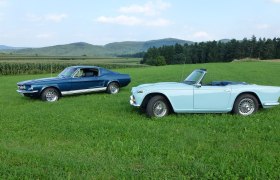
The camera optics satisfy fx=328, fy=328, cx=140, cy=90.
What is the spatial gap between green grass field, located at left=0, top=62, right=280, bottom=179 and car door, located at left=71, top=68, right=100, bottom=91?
406cm

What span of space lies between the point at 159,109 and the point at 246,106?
8.13 feet

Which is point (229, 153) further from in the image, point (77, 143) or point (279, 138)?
point (77, 143)

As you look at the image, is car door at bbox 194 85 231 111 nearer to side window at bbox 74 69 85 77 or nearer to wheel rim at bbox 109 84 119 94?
side window at bbox 74 69 85 77

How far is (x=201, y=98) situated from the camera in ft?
29.2

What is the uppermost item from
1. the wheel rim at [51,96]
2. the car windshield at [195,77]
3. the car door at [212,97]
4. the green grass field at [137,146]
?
the car windshield at [195,77]

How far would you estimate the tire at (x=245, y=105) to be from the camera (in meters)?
9.14

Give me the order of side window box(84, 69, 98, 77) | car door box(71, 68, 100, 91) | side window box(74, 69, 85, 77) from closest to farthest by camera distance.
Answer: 1. car door box(71, 68, 100, 91)
2. side window box(74, 69, 85, 77)
3. side window box(84, 69, 98, 77)

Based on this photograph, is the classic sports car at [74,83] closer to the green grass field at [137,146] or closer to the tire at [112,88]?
the tire at [112,88]

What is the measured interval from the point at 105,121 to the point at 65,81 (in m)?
5.64

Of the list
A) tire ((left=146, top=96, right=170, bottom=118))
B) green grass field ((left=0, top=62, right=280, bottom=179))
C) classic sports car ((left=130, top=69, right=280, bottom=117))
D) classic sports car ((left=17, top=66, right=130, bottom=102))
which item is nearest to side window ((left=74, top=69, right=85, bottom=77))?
classic sports car ((left=17, top=66, right=130, bottom=102))

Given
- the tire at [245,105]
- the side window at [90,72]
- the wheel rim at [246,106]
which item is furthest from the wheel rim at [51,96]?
the wheel rim at [246,106]

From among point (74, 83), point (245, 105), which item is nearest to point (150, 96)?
point (245, 105)

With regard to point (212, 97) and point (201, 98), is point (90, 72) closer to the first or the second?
point (201, 98)

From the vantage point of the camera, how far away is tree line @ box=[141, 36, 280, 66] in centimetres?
9069
